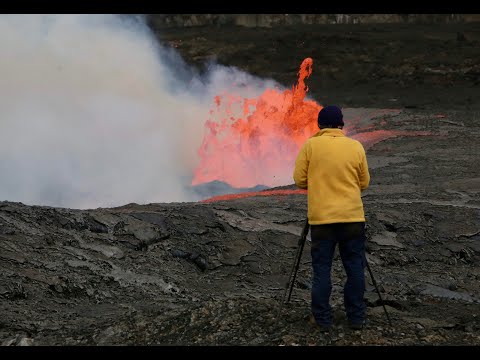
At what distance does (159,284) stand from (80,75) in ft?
31.0

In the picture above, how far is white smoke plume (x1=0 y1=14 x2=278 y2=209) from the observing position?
13.3 metres

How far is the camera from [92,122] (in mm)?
14789

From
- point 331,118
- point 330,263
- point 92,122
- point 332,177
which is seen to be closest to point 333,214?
point 332,177

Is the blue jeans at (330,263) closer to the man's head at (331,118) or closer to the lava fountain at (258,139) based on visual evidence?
the man's head at (331,118)

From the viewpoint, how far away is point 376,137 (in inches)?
720

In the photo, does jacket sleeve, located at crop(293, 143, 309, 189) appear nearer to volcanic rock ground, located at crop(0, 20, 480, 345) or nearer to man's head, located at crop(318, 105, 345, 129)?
man's head, located at crop(318, 105, 345, 129)

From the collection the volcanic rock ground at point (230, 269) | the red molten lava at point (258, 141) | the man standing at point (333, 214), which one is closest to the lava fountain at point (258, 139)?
the red molten lava at point (258, 141)

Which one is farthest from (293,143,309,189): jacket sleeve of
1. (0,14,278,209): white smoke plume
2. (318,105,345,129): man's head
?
(0,14,278,209): white smoke plume

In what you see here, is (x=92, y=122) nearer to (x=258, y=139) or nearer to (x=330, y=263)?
(x=258, y=139)

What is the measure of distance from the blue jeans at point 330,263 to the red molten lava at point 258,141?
9.18 meters

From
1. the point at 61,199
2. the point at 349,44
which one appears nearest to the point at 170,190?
the point at 61,199

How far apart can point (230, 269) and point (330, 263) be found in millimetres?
2710

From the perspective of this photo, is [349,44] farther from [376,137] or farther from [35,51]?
[35,51]

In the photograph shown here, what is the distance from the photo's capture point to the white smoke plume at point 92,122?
1334 centimetres
